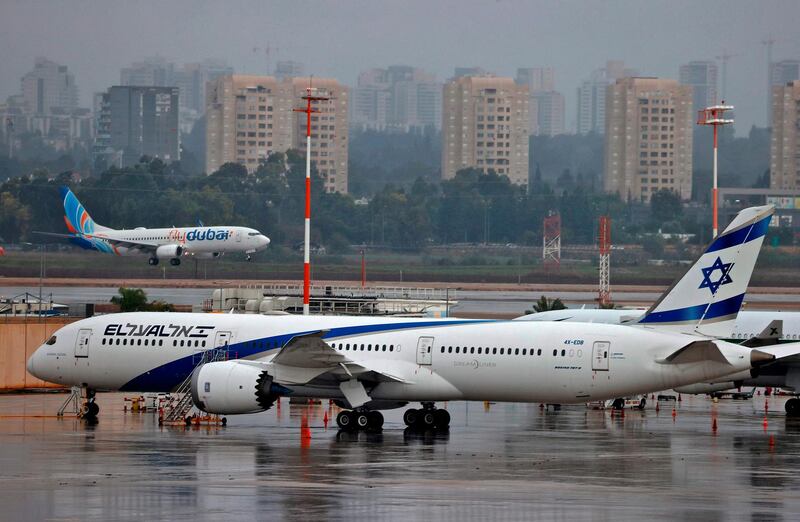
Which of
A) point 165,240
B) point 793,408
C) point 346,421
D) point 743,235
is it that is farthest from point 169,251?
point 743,235

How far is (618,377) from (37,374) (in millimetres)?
18025

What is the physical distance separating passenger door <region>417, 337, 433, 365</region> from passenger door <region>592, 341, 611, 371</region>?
4632 millimetres

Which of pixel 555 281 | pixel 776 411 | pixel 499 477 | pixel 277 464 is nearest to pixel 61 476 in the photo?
pixel 277 464

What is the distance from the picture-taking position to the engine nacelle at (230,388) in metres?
40.4

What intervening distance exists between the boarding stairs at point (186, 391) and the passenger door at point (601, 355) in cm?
1064

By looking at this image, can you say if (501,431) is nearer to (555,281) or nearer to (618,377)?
(618,377)

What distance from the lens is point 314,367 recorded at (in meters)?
41.1

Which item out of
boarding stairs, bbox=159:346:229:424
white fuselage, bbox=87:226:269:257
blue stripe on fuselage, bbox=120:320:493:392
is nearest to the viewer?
blue stripe on fuselage, bbox=120:320:493:392

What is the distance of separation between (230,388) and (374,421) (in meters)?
4.42

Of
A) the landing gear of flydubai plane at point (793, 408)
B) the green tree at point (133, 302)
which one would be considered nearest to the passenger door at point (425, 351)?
the landing gear of flydubai plane at point (793, 408)

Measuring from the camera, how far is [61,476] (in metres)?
30.8

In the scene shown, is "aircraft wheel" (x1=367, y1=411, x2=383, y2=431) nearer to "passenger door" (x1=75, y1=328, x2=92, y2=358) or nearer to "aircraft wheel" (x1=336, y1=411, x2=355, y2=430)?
"aircraft wheel" (x1=336, y1=411, x2=355, y2=430)

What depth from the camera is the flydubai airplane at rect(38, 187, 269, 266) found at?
124312 millimetres

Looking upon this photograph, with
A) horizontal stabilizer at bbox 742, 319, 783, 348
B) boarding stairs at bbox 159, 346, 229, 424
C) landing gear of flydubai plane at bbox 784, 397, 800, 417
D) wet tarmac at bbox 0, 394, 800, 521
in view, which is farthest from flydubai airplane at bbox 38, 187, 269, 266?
horizontal stabilizer at bbox 742, 319, 783, 348
